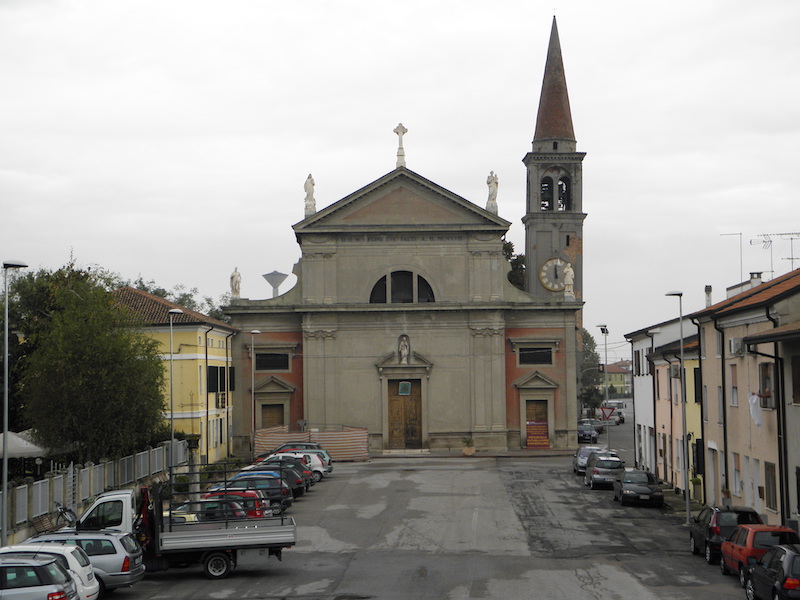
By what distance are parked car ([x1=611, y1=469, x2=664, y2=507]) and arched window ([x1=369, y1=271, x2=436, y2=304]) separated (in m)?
27.0

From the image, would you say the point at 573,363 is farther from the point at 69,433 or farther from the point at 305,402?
the point at 69,433

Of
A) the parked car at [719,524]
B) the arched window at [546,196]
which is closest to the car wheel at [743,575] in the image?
the parked car at [719,524]

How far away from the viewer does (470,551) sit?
1024 inches

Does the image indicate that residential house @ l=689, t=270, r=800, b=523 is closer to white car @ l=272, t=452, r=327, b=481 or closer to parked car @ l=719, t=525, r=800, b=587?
parked car @ l=719, t=525, r=800, b=587

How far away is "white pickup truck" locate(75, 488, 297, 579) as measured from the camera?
22391mm

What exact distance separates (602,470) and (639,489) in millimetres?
6200

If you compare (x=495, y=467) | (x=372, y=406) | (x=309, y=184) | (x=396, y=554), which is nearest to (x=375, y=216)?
(x=309, y=184)

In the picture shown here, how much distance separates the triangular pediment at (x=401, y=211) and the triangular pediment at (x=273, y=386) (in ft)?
30.7

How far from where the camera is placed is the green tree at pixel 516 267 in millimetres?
84875

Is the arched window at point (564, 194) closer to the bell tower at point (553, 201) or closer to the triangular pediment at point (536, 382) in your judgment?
the bell tower at point (553, 201)

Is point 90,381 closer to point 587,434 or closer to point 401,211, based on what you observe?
point 401,211

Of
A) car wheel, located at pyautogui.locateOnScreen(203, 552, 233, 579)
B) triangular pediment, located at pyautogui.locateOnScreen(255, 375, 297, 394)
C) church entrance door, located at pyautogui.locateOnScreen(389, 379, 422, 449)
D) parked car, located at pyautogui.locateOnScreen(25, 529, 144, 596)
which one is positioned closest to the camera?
Answer: parked car, located at pyautogui.locateOnScreen(25, 529, 144, 596)

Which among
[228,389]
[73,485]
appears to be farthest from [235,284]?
[73,485]

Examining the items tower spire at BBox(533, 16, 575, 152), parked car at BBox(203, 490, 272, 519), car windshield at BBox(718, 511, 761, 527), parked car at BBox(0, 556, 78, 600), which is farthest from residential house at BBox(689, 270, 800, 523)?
tower spire at BBox(533, 16, 575, 152)
